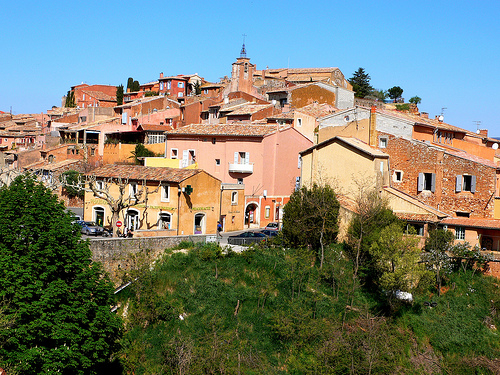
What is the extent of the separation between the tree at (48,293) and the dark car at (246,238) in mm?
10749

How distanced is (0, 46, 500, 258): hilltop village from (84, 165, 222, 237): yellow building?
0.24 feet

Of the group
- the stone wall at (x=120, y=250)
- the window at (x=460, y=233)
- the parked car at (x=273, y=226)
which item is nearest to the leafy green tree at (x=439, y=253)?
the window at (x=460, y=233)

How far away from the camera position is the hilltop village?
3206cm

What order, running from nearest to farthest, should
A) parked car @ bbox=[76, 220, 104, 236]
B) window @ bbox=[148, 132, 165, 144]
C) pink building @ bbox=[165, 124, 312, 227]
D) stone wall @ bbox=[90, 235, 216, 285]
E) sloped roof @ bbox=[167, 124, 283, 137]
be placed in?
1. stone wall @ bbox=[90, 235, 216, 285]
2. parked car @ bbox=[76, 220, 104, 236]
3. pink building @ bbox=[165, 124, 312, 227]
4. sloped roof @ bbox=[167, 124, 283, 137]
5. window @ bbox=[148, 132, 165, 144]

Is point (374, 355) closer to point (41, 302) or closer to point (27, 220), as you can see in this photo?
point (41, 302)

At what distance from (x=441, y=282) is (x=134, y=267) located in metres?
15.5

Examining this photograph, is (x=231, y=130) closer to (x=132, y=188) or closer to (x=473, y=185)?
(x=132, y=188)

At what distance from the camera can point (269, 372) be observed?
2345 centimetres

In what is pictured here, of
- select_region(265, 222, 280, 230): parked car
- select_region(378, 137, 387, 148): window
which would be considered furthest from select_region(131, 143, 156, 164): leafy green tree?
select_region(378, 137, 387, 148): window

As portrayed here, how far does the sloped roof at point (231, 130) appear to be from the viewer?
44281 millimetres

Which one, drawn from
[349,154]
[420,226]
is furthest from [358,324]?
[349,154]

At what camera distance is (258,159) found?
1735 inches

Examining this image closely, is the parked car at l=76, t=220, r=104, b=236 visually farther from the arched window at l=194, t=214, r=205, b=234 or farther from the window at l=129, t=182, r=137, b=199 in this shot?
the arched window at l=194, t=214, r=205, b=234

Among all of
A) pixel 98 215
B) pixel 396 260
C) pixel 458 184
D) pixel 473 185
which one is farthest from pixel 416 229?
pixel 98 215
